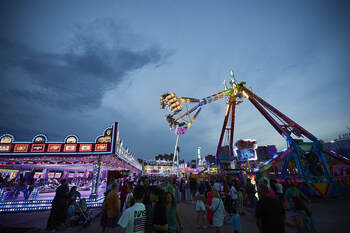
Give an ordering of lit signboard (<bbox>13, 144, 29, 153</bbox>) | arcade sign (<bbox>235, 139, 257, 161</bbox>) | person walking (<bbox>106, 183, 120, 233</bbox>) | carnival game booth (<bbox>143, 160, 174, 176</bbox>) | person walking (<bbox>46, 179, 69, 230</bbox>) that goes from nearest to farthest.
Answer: person walking (<bbox>106, 183, 120, 233</bbox>), person walking (<bbox>46, 179, 69, 230</bbox>), lit signboard (<bbox>13, 144, 29, 153</bbox>), arcade sign (<bbox>235, 139, 257, 161</bbox>), carnival game booth (<bbox>143, 160, 174, 176</bbox>)

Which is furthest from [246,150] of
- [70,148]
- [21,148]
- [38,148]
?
[21,148]

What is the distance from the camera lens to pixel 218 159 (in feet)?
76.1

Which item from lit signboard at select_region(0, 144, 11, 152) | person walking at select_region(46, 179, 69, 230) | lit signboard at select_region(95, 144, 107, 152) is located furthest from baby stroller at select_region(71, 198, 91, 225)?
lit signboard at select_region(0, 144, 11, 152)

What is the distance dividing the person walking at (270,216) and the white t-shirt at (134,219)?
2.38 meters

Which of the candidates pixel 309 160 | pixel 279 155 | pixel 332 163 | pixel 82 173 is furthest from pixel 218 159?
pixel 82 173

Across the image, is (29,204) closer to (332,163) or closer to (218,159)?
(218,159)

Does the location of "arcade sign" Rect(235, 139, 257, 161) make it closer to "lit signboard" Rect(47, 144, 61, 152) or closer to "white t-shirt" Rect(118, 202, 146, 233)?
"lit signboard" Rect(47, 144, 61, 152)

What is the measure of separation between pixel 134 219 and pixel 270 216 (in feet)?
8.87

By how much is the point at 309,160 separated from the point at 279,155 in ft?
7.81

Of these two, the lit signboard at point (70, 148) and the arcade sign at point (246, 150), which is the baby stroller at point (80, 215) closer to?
the lit signboard at point (70, 148)

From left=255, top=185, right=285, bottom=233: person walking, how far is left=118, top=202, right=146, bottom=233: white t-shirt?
2382 mm

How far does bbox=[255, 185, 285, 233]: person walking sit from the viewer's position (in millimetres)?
3008

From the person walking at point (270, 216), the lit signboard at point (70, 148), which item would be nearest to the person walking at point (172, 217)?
the person walking at point (270, 216)

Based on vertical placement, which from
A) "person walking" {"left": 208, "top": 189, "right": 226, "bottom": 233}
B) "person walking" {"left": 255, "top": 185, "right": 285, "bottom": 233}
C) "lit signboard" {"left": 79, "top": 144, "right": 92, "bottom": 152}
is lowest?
"person walking" {"left": 208, "top": 189, "right": 226, "bottom": 233}
